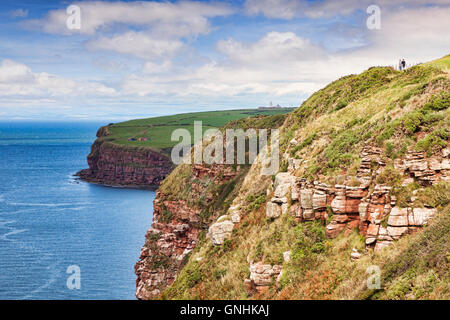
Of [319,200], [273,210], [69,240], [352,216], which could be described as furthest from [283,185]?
[69,240]

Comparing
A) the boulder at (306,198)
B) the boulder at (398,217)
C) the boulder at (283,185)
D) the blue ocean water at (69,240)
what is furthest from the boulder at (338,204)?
the blue ocean water at (69,240)

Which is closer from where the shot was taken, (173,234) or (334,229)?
(334,229)

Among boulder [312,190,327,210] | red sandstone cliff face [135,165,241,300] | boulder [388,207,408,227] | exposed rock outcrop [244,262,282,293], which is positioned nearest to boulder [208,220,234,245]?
exposed rock outcrop [244,262,282,293]

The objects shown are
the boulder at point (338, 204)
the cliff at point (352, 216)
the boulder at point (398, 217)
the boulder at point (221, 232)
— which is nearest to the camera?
the cliff at point (352, 216)

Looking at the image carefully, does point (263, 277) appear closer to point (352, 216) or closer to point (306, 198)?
point (306, 198)

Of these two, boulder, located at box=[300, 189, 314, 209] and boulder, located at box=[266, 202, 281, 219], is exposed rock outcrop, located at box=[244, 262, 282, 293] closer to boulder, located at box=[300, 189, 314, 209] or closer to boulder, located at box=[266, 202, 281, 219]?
boulder, located at box=[300, 189, 314, 209]

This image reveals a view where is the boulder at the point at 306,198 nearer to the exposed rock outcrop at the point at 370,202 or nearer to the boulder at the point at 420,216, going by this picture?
the exposed rock outcrop at the point at 370,202
